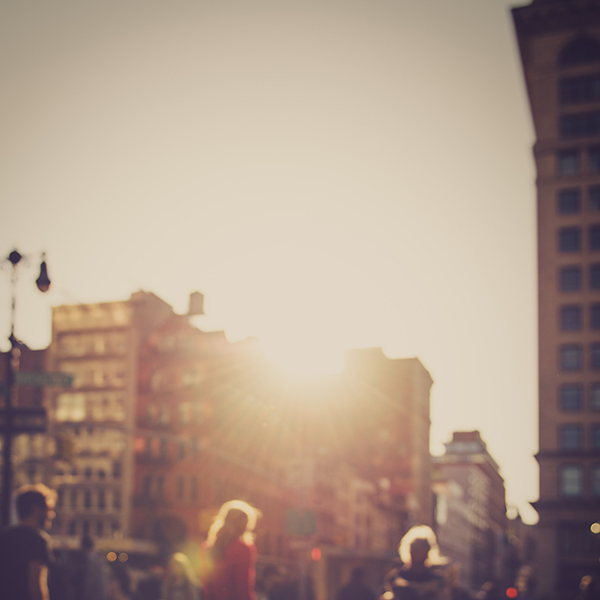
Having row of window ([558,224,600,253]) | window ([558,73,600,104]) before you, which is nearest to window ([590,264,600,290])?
row of window ([558,224,600,253])

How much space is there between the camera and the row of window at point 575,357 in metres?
59.5

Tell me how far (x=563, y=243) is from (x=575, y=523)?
21.3 metres

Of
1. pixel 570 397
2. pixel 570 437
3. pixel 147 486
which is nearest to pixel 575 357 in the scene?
pixel 570 397

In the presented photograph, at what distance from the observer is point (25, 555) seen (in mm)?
6055

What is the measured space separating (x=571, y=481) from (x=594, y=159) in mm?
25358

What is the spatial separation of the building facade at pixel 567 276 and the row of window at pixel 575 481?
7 cm

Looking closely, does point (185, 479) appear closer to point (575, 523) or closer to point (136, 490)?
point (136, 490)

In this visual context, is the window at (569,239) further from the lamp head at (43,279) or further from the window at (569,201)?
the lamp head at (43,279)

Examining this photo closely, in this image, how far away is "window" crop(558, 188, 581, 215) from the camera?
62125mm

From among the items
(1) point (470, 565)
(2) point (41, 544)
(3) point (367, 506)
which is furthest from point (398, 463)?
(2) point (41, 544)

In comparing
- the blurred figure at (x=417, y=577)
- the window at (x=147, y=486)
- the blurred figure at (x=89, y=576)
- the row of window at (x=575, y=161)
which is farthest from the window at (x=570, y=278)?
the blurred figure at (x=417, y=577)

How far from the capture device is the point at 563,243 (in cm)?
6166

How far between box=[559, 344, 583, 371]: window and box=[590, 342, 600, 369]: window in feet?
2.59

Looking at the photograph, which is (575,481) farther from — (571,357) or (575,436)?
(571,357)
